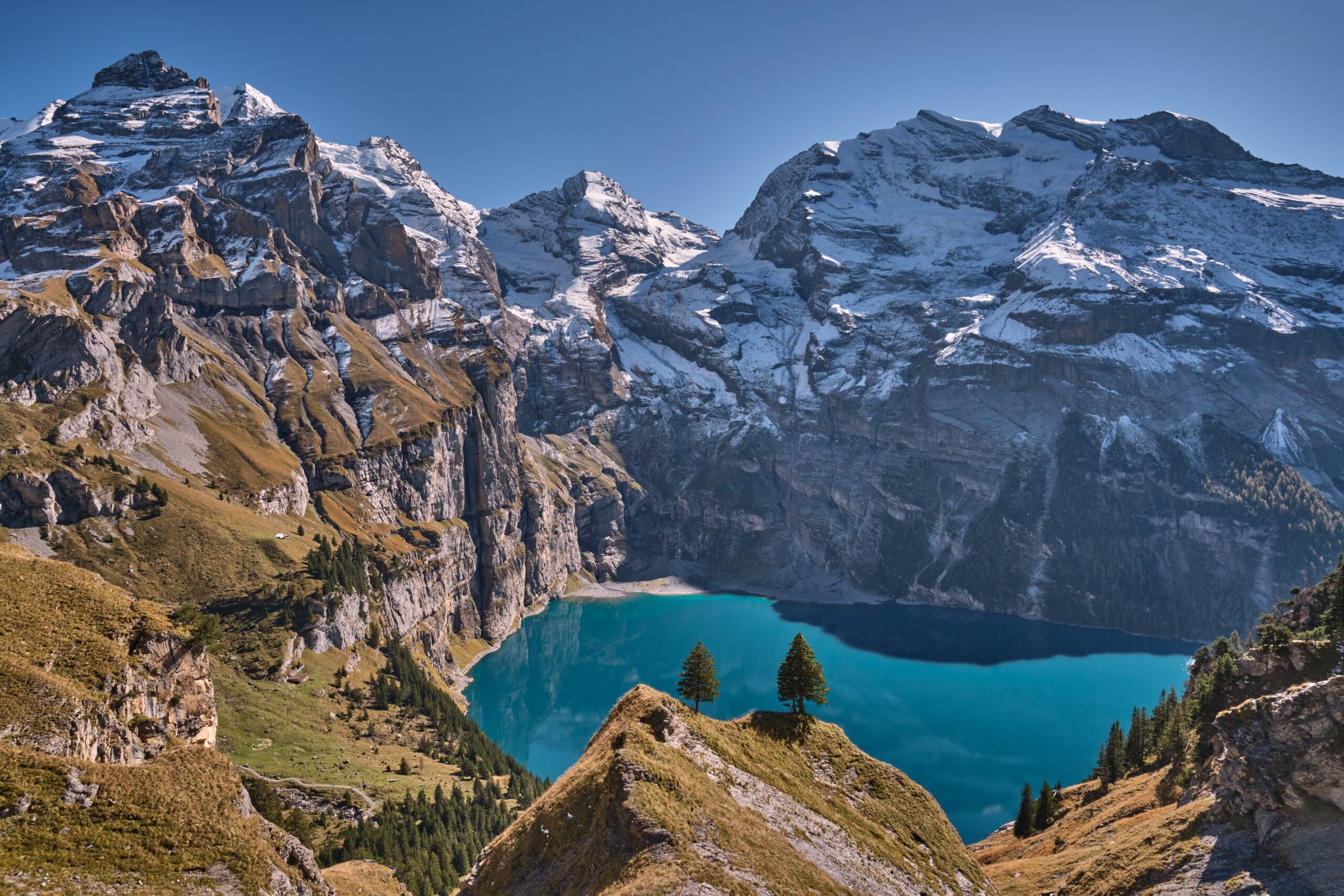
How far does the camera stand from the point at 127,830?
25953 millimetres

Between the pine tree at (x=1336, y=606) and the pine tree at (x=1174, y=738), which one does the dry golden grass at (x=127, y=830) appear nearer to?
the pine tree at (x=1174, y=738)

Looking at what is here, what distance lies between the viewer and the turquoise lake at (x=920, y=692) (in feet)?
379

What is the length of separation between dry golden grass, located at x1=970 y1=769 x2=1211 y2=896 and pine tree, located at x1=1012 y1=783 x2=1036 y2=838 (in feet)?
3.72

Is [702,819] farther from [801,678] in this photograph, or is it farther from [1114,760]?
[1114,760]

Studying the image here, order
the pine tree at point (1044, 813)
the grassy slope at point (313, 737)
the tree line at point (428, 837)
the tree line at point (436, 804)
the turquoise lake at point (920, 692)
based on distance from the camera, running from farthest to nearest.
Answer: the turquoise lake at point (920, 692) → the grassy slope at point (313, 737) → the pine tree at point (1044, 813) → the tree line at point (436, 804) → the tree line at point (428, 837)

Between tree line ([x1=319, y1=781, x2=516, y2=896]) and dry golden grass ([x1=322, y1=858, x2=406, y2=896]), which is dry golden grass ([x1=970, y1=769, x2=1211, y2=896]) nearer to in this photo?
dry golden grass ([x1=322, y1=858, x2=406, y2=896])

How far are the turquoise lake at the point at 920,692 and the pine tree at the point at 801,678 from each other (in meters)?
61.7

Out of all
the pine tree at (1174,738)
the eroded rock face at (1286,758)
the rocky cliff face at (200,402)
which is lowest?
the pine tree at (1174,738)

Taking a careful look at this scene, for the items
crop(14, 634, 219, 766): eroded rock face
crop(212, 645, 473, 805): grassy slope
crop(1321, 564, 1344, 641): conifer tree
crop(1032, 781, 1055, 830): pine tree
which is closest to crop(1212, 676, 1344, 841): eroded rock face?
crop(1321, 564, 1344, 641): conifer tree

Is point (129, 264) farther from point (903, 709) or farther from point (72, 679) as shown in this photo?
point (903, 709)

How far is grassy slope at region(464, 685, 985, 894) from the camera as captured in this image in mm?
29266

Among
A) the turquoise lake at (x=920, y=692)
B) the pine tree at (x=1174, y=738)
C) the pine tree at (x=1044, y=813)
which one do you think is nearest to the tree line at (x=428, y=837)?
the turquoise lake at (x=920, y=692)

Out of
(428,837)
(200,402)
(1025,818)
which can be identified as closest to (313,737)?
(428,837)

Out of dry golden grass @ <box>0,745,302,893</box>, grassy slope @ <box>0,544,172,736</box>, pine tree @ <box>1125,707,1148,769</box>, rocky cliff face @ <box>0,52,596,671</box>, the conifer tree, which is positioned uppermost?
rocky cliff face @ <box>0,52,596,671</box>
